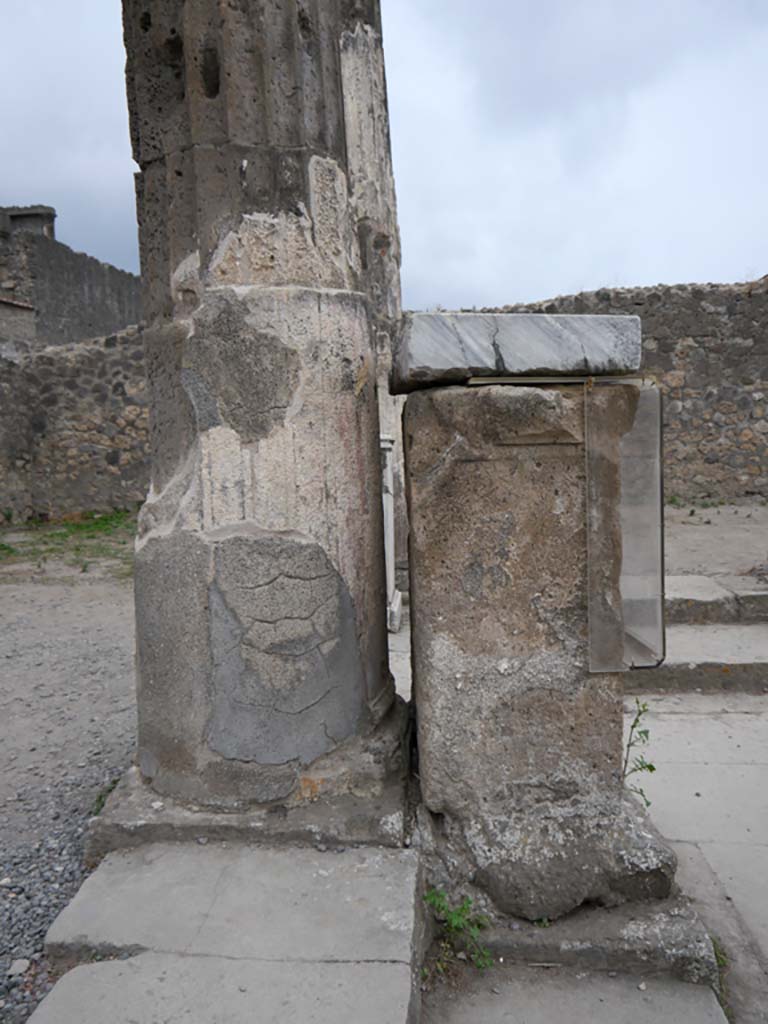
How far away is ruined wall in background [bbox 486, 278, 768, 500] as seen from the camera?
11.2 meters

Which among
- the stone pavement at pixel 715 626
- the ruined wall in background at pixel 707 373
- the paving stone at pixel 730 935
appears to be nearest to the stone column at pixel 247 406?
the paving stone at pixel 730 935

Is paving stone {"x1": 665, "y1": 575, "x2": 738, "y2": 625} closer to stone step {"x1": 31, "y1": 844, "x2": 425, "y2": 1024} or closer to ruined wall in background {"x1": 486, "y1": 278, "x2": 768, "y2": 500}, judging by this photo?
stone step {"x1": 31, "y1": 844, "x2": 425, "y2": 1024}

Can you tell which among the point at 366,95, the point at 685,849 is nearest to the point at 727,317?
the point at 366,95

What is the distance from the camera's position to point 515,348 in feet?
7.04

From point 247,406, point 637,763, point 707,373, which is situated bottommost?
point 637,763

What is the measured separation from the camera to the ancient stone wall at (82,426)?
38.2ft

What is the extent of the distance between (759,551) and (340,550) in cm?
654

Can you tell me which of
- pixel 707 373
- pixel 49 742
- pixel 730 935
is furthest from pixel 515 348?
pixel 707 373

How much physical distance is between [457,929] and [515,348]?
1.50m

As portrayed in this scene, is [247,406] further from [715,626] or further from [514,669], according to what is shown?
[715,626]

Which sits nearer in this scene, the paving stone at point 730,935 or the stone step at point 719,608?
the paving stone at point 730,935

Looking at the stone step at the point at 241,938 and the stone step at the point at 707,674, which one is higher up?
the stone step at the point at 241,938

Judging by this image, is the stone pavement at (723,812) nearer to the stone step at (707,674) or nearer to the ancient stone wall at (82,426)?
the stone step at (707,674)

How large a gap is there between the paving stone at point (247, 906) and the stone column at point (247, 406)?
23 cm
